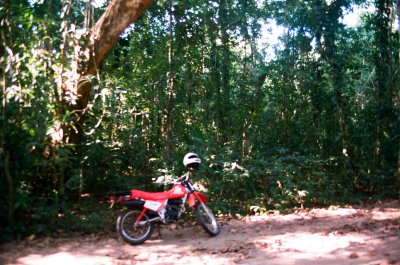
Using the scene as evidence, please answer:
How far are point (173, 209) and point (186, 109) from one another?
6.40m

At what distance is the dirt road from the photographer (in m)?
5.23

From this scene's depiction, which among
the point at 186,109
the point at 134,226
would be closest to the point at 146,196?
the point at 134,226

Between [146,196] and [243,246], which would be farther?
[146,196]

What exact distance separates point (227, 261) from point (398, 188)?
6699 millimetres

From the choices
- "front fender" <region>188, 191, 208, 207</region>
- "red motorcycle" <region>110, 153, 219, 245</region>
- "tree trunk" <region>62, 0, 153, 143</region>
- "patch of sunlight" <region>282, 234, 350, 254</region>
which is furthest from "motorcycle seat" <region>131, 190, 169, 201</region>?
"tree trunk" <region>62, 0, 153, 143</region>

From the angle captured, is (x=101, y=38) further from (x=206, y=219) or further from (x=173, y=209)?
(x=206, y=219)

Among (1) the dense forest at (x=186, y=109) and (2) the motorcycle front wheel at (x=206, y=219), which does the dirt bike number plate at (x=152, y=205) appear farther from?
(1) the dense forest at (x=186, y=109)

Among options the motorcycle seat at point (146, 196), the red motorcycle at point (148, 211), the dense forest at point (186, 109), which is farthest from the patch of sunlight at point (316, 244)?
the dense forest at point (186, 109)

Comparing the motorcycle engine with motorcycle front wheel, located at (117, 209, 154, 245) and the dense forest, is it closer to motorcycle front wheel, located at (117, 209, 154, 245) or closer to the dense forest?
motorcycle front wheel, located at (117, 209, 154, 245)

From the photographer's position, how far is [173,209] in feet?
21.2

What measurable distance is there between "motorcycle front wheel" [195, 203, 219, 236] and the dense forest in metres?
1.49

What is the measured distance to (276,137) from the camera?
13.3m

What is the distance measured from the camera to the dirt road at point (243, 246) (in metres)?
5.23

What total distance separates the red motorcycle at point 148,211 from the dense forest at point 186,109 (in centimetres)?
91
